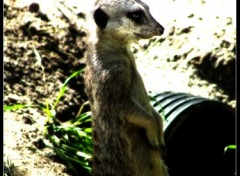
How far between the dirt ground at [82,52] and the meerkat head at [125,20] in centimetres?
97

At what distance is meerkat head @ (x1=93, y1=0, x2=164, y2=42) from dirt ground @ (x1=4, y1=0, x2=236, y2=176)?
973mm

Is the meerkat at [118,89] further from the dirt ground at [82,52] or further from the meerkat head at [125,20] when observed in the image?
the dirt ground at [82,52]

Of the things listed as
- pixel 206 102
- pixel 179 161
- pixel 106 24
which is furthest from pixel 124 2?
pixel 179 161

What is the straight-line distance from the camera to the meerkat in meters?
3.04

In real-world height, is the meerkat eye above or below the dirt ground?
above

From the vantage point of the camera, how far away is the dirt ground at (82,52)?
4.07m

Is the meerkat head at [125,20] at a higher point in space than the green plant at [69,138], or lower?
higher

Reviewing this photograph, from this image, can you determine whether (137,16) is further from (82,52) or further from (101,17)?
(82,52)

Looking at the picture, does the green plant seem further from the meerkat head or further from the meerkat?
the meerkat head

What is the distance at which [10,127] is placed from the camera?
3625mm

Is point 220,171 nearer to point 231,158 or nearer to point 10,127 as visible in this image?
point 231,158

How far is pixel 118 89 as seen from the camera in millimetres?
3033

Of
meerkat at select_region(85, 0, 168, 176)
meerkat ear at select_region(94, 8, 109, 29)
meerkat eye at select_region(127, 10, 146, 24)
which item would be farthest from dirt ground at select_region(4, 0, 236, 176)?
meerkat eye at select_region(127, 10, 146, 24)


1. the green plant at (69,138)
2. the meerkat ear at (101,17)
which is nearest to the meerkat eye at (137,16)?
the meerkat ear at (101,17)
